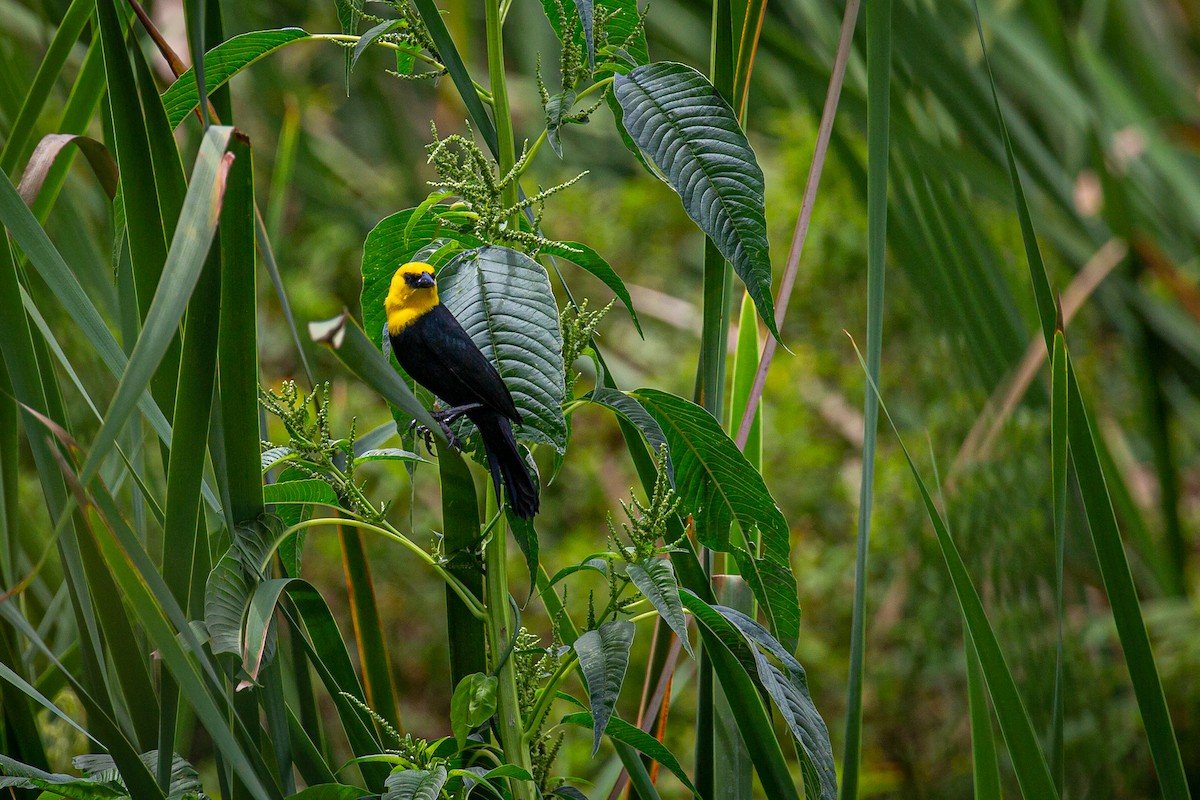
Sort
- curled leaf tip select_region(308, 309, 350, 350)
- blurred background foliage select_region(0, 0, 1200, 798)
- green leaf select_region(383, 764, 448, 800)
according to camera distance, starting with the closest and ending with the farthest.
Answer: curled leaf tip select_region(308, 309, 350, 350)
green leaf select_region(383, 764, 448, 800)
blurred background foliage select_region(0, 0, 1200, 798)

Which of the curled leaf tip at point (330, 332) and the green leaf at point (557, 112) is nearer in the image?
the curled leaf tip at point (330, 332)

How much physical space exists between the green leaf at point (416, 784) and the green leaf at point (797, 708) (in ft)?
0.51

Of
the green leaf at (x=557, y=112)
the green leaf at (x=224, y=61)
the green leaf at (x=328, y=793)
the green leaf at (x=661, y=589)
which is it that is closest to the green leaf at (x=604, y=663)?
the green leaf at (x=661, y=589)

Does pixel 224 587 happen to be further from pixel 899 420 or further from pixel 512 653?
pixel 899 420

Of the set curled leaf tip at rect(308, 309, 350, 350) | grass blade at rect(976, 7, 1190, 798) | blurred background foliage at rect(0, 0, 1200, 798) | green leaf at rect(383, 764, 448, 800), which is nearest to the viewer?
curled leaf tip at rect(308, 309, 350, 350)

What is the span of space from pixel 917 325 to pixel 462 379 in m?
1.10

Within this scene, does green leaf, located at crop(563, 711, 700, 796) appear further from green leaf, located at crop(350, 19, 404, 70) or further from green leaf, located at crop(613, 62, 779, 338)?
green leaf, located at crop(350, 19, 404, 70)

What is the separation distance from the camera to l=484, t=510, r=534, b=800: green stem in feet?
1.59

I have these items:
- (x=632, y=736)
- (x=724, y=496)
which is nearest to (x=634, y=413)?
(x=724, y=496)

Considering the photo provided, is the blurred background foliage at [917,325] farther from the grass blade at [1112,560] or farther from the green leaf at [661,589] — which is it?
the green leaf at [661,589]

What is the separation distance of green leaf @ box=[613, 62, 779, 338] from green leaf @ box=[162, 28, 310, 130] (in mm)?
185

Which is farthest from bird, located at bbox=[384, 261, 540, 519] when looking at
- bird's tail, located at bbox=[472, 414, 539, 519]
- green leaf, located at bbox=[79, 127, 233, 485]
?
green leaf, located at bbox=[79, 127, 233, 485]

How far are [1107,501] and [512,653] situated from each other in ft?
1.09

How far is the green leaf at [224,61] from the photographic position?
0.48 metres
